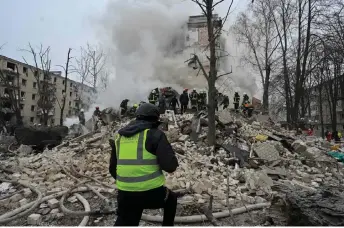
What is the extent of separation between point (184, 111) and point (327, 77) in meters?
14.3

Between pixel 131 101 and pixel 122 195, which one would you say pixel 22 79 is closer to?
pixel 131 101

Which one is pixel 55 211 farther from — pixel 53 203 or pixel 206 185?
pixel 206 185

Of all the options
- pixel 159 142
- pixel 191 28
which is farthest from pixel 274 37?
pixel 159 142

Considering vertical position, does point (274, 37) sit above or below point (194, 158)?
above

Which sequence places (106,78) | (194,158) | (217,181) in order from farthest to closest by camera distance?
(106,78) < (194,158) < (217,181)

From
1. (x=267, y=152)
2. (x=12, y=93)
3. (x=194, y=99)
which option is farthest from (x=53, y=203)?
(x=12, y=93)

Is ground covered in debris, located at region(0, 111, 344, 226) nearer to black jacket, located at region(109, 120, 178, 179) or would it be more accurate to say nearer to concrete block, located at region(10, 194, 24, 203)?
concrete block, located at region(10, 194, 24, 203)

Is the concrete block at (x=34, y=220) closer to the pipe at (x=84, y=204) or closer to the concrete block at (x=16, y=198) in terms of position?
the pipe at (x=84, y=204)

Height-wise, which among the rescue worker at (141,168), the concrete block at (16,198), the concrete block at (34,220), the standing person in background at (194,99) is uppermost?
the standing person in background at (194,99)

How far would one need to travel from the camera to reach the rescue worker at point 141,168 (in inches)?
102

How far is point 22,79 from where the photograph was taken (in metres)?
47.4

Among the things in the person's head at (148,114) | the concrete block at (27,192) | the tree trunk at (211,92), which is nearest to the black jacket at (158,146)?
the person's head at (148,114)

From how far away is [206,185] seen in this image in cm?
568

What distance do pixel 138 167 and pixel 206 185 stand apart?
10.9 feet
